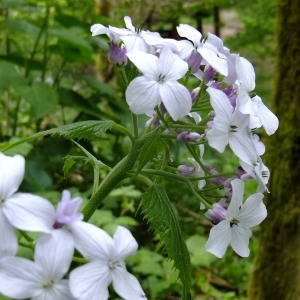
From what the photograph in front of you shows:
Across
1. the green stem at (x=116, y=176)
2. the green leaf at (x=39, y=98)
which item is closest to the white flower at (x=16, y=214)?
the green stem at (x=116, y=176)

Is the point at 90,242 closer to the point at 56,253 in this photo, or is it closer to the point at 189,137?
the point at 56,253

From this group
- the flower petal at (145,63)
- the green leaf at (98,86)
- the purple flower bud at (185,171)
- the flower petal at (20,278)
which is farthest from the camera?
the green leaf at (98,86)

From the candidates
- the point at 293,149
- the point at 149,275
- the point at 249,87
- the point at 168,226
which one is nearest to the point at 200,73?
the point at 249,87

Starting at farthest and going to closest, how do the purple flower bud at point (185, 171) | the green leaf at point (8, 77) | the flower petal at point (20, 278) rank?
the green leaf at point (8, 77)
the purple flower bud at point (185, 171)
the flower petal at point (20, 278)

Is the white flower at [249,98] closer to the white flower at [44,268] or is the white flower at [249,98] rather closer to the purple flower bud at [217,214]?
the purple flower bud at [217,214]

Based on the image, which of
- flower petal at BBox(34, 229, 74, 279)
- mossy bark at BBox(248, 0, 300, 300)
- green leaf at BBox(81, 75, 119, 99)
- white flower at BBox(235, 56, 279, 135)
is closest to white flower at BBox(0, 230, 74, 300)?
flower petal at BBox(34, 229, 74, 279)

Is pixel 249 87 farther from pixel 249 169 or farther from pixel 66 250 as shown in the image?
pixel 66 250
